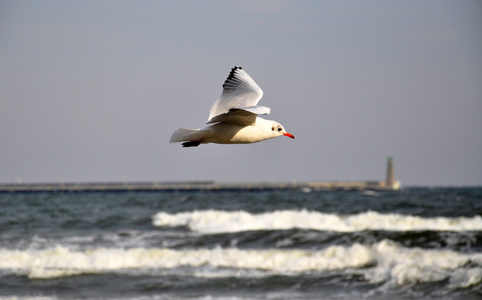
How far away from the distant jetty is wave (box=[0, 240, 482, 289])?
53450 mm

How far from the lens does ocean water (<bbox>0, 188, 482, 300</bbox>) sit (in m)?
14.0

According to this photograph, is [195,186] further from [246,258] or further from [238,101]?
[238,101]

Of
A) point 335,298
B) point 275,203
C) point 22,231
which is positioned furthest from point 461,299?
point 275,203

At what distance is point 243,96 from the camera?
719 cm

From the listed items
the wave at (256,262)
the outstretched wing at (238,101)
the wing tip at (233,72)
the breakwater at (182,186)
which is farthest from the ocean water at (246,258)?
the breakwater at (182,186)

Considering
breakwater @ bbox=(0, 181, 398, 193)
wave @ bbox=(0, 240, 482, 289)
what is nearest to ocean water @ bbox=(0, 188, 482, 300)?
wave @ bbox=(0, 240, 482, 289)

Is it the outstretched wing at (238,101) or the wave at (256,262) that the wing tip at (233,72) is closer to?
the outstretched wing at (238,101)

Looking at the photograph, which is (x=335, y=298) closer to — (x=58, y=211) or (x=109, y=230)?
(x=109, y=230)

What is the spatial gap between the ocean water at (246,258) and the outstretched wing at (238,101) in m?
6.83

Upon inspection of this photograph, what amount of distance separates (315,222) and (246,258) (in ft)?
23.9

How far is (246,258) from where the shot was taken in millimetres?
17391

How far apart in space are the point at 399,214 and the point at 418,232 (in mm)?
7107

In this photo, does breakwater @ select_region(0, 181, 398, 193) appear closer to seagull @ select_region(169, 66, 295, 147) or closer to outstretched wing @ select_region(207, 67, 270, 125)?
outstretched wing @ select_region(207, 67, 270, 125)

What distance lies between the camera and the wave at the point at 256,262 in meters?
15.1
